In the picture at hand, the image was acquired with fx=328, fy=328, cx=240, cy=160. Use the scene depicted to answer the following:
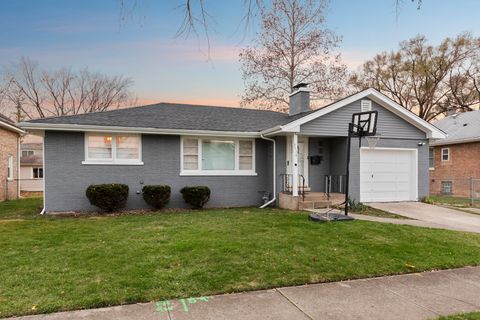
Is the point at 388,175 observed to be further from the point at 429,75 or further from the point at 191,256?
the point at 429,75

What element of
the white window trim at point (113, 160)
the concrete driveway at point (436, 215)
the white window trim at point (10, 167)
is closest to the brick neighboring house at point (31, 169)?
the white window trim at point (10, 167)

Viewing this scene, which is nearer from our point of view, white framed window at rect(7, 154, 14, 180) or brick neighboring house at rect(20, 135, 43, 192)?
white framed window at rect(7, 154, 14, 180)

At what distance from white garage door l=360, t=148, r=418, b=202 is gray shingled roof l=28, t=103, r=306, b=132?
3.42 metres

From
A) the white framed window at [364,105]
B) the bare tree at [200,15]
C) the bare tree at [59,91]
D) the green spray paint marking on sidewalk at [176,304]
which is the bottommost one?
the green spray paint marking on sidewalk at [176,304]

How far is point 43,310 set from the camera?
354cm

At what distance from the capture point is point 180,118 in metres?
12.7

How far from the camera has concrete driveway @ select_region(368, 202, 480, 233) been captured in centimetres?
894

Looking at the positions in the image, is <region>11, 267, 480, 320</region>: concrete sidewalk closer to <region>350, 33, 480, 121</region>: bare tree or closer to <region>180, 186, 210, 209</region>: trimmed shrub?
<region>180, 186, 210, 209</region>: trimmed shrub

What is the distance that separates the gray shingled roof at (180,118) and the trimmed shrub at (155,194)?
210 centimetres

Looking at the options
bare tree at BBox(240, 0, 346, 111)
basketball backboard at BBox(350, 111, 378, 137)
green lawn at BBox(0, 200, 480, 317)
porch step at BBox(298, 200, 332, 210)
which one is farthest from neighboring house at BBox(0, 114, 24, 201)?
basketball backboard at BBox(350, 111, 378, 137)

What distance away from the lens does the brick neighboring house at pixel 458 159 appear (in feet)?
61.9

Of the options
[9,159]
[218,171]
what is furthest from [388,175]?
[9,159]

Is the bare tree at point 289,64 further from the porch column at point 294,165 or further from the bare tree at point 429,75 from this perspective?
the porch column at point 294,165

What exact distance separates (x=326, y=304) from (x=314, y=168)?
9.82m
